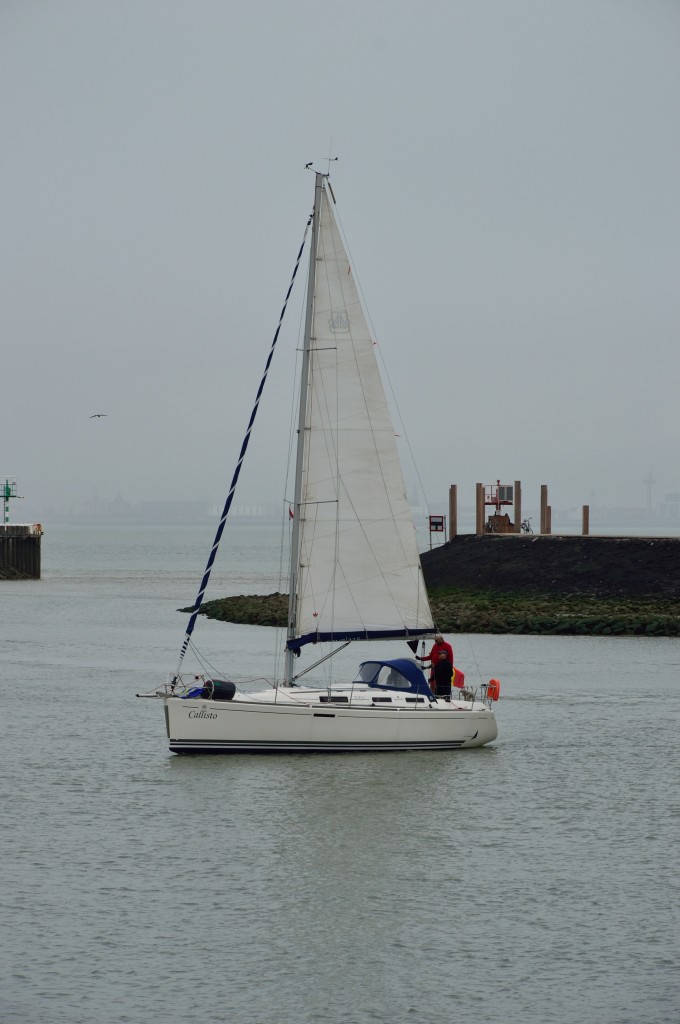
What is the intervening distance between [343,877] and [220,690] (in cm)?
736

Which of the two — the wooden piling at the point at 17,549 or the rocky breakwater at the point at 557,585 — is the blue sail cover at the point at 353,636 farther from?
the wooden piling at the point at 17,549

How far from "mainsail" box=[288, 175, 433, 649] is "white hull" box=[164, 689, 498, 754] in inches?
61.2

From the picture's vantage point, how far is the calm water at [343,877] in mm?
15031

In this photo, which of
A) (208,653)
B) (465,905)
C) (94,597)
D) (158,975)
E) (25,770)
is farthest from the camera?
(94,597)

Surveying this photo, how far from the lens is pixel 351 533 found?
92.7 ft

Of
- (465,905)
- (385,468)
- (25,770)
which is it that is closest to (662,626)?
(385,468)

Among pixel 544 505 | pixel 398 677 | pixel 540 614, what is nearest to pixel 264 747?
pixel 398 677

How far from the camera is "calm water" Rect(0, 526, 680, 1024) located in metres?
15.0

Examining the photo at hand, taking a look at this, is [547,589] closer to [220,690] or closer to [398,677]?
[398,677]

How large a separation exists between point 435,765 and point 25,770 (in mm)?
8128

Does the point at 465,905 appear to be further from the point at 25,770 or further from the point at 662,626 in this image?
the point at 662,626

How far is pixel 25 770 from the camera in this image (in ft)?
87.9

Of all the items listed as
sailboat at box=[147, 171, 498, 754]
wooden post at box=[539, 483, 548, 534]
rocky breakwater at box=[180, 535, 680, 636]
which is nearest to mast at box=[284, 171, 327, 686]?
sailboat at box=[147, 171, 498, 754]

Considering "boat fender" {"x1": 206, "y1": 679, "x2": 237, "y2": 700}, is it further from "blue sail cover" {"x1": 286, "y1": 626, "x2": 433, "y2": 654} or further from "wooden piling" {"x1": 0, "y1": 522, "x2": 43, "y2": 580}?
"wooden piling" {"x1": 0, "y1": 522, "x2": 43, "y2": 580}
